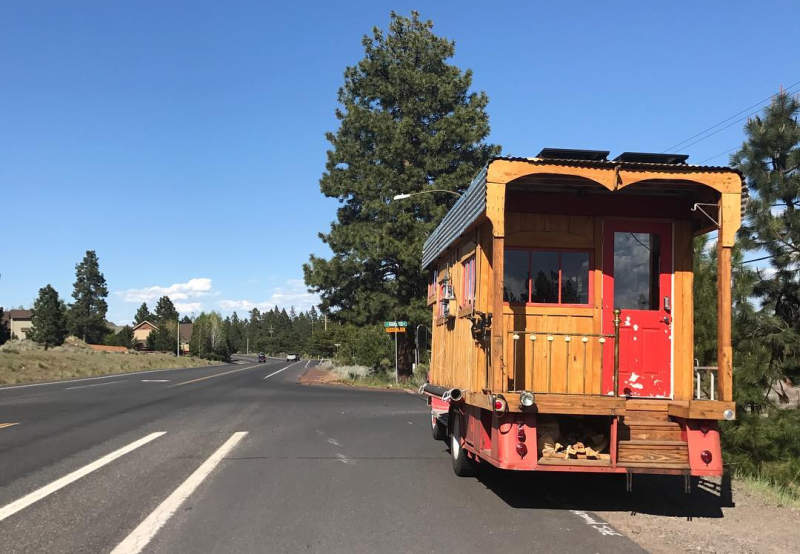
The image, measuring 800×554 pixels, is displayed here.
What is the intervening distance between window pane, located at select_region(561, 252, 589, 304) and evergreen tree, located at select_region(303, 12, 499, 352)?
897 inches

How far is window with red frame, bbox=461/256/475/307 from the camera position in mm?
9231

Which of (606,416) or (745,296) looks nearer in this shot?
(606,416)

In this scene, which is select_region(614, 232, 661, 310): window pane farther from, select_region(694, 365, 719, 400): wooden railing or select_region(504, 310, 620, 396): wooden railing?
select_region(694, 365, 719, 400): wooden railing

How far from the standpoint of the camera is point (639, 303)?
8680mm

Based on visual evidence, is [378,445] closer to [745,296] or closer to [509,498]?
[509,498]

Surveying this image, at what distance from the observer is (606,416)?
7582 mm

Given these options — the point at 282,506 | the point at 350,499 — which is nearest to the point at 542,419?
the point at 350,499

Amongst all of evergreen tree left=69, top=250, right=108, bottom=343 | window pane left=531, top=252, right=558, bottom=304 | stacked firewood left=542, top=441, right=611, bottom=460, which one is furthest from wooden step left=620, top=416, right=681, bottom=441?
evergreen tree left=69, top=250, right=108, bottom=343

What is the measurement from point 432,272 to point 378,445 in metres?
3.54

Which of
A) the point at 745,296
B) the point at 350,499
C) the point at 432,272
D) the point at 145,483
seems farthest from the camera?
the point at 432,272

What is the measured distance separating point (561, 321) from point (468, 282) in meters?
1.57

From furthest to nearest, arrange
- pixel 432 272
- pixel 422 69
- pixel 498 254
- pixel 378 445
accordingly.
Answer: pixel 422 69, pixel 432 272, pixel 378 445, pixel 498 254

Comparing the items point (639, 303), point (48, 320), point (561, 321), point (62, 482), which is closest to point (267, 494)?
point (62, 482)

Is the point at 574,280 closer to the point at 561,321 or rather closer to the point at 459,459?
the point at 561,321
